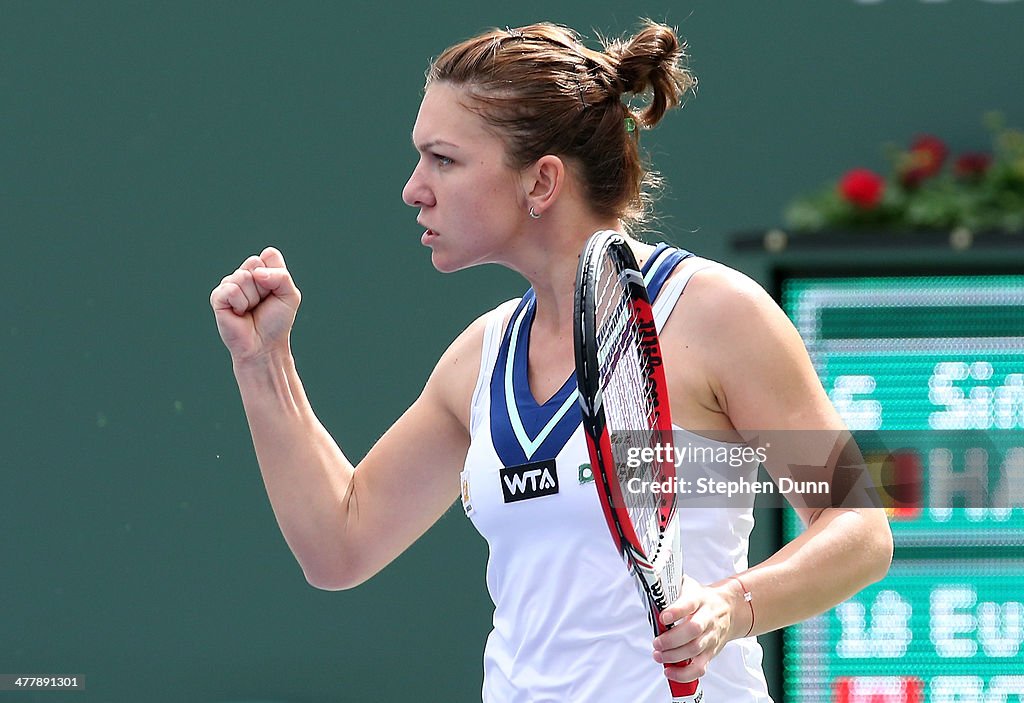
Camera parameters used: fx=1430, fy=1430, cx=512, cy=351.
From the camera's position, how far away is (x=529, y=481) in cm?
148

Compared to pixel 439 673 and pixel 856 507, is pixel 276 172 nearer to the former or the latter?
pixel 439 673

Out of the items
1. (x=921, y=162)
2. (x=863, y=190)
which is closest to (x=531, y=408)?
(x=863, y=190)

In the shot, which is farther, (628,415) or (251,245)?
(251,245)

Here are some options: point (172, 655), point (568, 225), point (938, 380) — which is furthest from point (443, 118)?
Result: point (172, 655)

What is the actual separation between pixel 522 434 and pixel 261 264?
395mm

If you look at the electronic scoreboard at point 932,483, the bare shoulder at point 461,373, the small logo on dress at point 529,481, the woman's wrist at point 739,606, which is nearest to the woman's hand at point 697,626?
the woman's wrist at point 739,606

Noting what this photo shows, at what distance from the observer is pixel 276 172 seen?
355 cm

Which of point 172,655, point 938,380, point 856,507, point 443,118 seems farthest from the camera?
point 172,655

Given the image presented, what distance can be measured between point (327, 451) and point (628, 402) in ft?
1.49

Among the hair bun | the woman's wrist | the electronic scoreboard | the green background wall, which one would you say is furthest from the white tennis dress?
the green background wall

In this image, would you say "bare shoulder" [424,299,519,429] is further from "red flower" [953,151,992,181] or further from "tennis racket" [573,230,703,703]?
"red flower" [953,151,992,181]

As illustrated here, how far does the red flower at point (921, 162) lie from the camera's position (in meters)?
3.27

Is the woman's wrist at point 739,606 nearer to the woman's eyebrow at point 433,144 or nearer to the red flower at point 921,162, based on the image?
the woman's eyebrow at point 433,144
